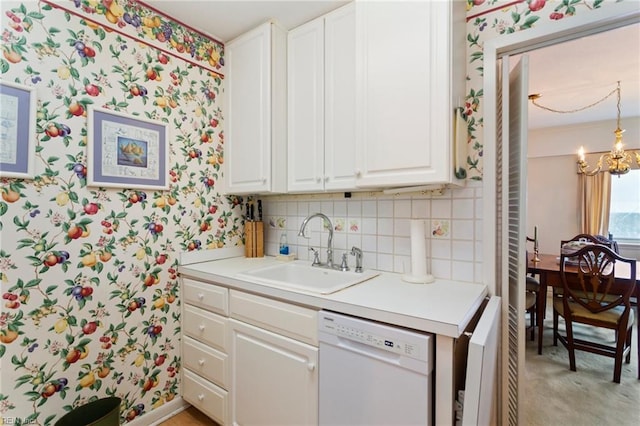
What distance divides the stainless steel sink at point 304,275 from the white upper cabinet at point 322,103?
1.66ft

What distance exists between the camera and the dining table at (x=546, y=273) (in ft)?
5.39

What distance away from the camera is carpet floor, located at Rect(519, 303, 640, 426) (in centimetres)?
155

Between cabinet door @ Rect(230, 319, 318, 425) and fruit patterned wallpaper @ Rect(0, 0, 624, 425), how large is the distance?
61 centimetres

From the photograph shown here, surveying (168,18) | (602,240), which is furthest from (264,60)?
(602,240)

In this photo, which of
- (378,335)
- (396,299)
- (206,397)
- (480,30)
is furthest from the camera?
(206,397)

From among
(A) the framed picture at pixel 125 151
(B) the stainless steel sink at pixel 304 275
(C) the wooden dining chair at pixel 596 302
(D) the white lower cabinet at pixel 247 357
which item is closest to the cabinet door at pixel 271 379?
(D) the white lower cabinet at pixel 247 357

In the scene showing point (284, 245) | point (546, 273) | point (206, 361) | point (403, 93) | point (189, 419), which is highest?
point (403, 93)

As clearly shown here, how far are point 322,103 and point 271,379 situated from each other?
58.4 inches

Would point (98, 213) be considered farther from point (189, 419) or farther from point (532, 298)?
point (532, 298)

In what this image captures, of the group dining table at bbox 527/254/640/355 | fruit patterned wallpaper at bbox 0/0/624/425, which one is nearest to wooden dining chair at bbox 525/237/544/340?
dining table at bbox 527/254/640/355

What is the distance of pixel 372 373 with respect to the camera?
105 cm

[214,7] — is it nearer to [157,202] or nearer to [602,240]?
[157,202]

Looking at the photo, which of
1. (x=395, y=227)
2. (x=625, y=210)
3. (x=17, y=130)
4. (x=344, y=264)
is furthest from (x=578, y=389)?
(x=17, y=130)

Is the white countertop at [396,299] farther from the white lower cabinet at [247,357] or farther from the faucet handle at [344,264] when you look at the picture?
the faucet handle at [344,264]
